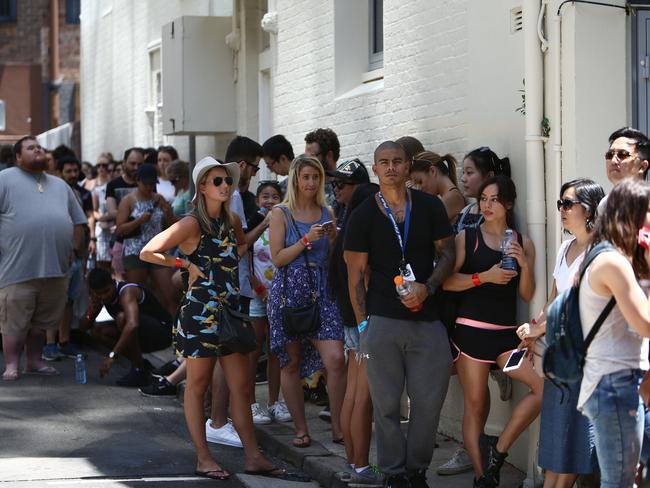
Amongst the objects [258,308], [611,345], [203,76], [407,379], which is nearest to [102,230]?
[203,76]

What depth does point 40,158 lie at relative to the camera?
11.6 metres

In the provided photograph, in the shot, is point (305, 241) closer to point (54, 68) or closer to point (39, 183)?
point (39, 183)

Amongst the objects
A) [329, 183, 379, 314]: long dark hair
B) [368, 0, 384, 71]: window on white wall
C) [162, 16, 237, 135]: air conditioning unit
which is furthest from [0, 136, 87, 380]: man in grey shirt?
[329, 183, 379, 314]: long dark hair

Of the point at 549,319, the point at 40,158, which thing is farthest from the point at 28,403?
the point at 549,319

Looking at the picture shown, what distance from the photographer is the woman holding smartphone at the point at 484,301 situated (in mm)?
7301

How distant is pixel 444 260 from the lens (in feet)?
23.5

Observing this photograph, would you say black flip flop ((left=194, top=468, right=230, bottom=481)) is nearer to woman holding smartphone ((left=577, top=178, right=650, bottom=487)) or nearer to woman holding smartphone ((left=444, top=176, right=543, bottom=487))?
woman holding smartphone ((left=444, top=176, right=543, bottom=487))

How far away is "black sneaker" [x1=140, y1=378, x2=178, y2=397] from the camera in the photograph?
1080cm

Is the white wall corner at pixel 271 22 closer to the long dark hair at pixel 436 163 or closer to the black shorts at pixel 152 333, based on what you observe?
the black shorts at pixel 152 333

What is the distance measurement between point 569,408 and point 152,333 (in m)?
5.81

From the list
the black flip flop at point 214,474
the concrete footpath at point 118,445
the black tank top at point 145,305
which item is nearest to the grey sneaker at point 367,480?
the concrete footpath at point 118,445

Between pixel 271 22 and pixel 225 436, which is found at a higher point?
pixel 271 22

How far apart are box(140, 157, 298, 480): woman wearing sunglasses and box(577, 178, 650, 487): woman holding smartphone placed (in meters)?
3.18

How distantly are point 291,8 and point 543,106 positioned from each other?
5392 mm
